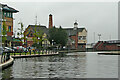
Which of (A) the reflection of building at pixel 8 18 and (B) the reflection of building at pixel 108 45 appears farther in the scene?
(B) the reflection of building at pixel 108 45

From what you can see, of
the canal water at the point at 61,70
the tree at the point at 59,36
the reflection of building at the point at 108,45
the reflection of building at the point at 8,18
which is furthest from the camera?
the reflection of building at the point at 108,45

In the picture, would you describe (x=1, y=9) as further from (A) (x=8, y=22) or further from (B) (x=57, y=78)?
(B) (x=57, y=78)

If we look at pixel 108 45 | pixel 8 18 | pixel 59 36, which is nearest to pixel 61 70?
pixel 8 18

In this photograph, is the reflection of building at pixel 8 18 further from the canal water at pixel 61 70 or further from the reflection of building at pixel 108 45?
the reflection of building at pixel 108 45

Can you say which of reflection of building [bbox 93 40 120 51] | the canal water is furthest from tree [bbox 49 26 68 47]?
the canal water

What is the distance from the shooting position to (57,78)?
16141 mm

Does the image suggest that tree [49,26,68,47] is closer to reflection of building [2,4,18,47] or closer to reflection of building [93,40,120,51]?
reflection of building [93,40,120,51]

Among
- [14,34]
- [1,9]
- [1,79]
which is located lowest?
[1,79]

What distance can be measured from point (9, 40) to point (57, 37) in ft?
108

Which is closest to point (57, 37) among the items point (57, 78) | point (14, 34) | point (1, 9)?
point (14, 34)

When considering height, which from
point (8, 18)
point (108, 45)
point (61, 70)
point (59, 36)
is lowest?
point (61, 70)

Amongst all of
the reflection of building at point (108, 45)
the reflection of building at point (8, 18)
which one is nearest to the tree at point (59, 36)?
the reflection of building at point (108, 45)

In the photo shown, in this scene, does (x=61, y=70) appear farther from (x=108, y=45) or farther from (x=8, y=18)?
(x=108, y=45)

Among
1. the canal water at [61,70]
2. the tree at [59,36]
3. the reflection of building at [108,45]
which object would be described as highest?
the tree at [59,36]
